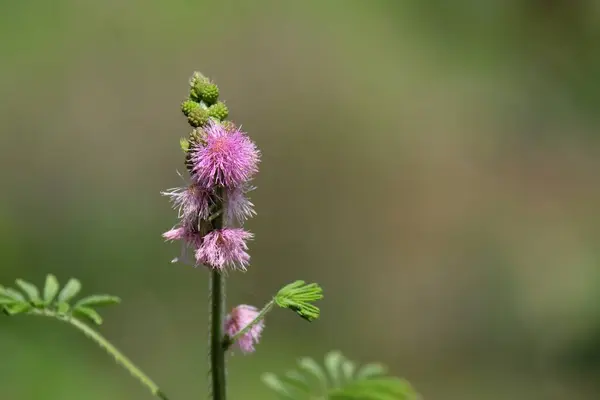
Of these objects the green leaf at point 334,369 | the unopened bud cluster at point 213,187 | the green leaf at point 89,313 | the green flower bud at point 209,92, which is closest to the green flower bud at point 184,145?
the unopened bud cluster at point 213,187

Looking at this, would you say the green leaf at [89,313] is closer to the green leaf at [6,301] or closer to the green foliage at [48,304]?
the green foliage at [48,304]

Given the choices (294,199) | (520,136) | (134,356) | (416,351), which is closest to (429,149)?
(520,136)

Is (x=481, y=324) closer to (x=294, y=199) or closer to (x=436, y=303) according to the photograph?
(x=436, y=303)

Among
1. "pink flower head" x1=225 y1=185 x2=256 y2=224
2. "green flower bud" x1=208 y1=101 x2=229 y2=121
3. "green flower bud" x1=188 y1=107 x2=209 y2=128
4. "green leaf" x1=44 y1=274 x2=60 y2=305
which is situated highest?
"green flower bud" x1=208 y1=101 x2=229 y2=121

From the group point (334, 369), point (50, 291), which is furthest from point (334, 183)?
point (50, 291)

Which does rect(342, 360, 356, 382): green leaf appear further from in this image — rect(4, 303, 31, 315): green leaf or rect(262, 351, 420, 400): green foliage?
rect(4, 303, 31, 315): green leaf

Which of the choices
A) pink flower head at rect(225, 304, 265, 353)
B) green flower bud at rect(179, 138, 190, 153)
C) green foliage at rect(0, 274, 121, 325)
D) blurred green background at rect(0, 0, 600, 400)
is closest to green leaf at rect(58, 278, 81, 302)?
green foliage at rect(0, 274, 121, 325)
